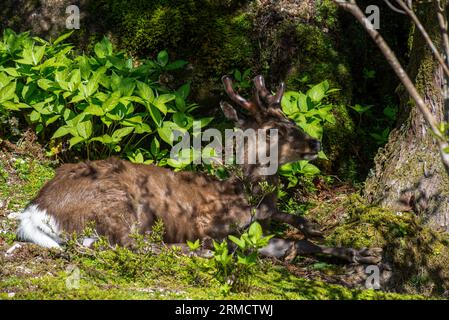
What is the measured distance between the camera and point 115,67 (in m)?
8.88

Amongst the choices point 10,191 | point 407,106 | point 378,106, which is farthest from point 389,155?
point 10,191

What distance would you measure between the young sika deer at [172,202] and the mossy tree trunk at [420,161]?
0.75 metres

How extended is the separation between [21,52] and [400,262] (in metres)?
4.87

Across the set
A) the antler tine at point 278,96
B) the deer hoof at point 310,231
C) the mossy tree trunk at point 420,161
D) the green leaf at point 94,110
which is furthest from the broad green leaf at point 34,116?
the mossy tree trunk at point 420,161

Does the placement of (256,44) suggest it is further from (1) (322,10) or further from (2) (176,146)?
(2) (176,146)

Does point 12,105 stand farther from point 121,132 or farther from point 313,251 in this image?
point 313,251

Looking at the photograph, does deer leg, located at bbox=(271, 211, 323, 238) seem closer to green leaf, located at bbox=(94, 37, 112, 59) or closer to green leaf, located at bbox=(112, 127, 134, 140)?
green leaf, located at bbox=(112, 127, 134, 140)

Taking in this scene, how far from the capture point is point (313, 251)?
7301mm

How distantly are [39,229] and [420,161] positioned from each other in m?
3.70

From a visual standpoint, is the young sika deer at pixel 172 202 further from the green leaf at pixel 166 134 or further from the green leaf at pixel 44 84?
the green leaf at pixel 44 84

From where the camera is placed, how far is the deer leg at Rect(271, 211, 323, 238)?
7598mm

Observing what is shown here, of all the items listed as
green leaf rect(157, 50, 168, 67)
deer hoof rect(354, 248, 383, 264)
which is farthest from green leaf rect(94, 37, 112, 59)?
deer hoof rect(354, 248, 383, 264)

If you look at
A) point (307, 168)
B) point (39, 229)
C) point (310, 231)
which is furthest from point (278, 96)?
point (39, 229)

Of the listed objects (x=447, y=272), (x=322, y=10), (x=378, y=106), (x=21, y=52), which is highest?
(x=322, y=10)
